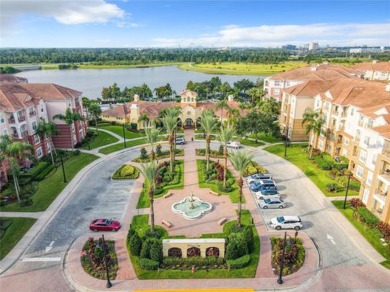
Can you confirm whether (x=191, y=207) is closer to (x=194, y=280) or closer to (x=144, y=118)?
(x=194, y=280)

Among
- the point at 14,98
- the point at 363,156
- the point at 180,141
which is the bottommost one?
the point at 180,141

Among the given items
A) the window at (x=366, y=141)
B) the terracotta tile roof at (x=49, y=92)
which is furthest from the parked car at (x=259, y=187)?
the terracotta tile roof at (x=49, y=92)

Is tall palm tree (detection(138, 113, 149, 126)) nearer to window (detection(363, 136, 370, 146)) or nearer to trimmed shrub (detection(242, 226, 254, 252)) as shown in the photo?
trimmed shrub (detection(242, 226, 254, 252))

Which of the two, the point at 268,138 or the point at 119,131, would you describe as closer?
the point at 268,138

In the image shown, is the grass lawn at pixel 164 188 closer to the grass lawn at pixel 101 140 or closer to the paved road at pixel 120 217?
the paved road at pixel 120 217

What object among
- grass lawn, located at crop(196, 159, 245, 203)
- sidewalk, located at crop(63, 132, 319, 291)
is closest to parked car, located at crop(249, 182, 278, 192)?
sidewalk, located at crop(63, 132, 319, 291)

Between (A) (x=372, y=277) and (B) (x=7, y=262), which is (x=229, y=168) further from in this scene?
(B) (x=7, y=262)

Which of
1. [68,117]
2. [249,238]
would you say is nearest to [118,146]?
[68,117]

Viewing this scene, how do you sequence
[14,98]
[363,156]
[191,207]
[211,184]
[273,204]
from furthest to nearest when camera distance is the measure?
[14,98], [211,184], [363,156], [273,204], [191,207]
